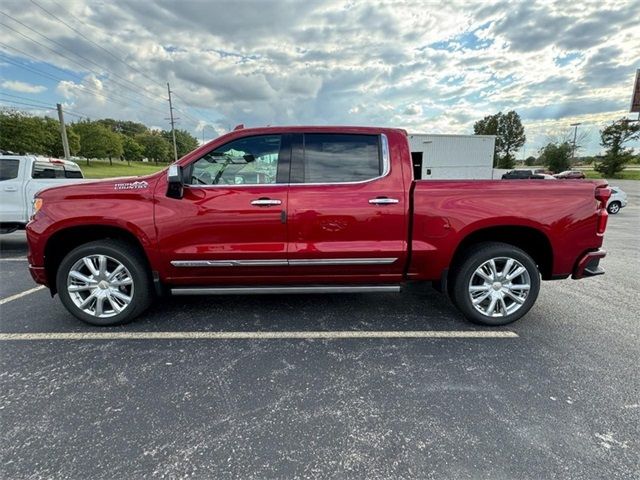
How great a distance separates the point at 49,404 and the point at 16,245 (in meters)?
6.97

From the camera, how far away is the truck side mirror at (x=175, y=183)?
122 inches

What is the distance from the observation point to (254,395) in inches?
94.9

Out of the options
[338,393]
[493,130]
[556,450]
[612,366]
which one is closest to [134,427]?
[338,393]

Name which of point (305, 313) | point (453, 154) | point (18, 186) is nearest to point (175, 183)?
point (305, 313)

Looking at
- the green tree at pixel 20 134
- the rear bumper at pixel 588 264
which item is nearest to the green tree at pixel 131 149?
the green tree at pixel 20 134

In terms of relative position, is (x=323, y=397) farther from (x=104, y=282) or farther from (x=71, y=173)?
(x=71, y=173)

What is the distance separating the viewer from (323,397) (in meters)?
2.40

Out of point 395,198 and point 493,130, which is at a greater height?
point 493,130

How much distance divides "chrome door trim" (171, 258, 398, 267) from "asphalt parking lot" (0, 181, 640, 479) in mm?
632

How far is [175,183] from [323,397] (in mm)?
2248

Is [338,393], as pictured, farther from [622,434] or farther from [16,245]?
[16,245]

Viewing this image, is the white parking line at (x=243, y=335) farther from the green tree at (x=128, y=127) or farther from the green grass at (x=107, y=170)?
the green tree at (x=128, y=127)

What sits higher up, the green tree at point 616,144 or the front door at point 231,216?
the green tree at point 616,144

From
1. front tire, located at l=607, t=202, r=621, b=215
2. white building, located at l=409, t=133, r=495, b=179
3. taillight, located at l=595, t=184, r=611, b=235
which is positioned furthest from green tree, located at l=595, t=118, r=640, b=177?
taillight, located at l=595, t=184, r=611, b=235
